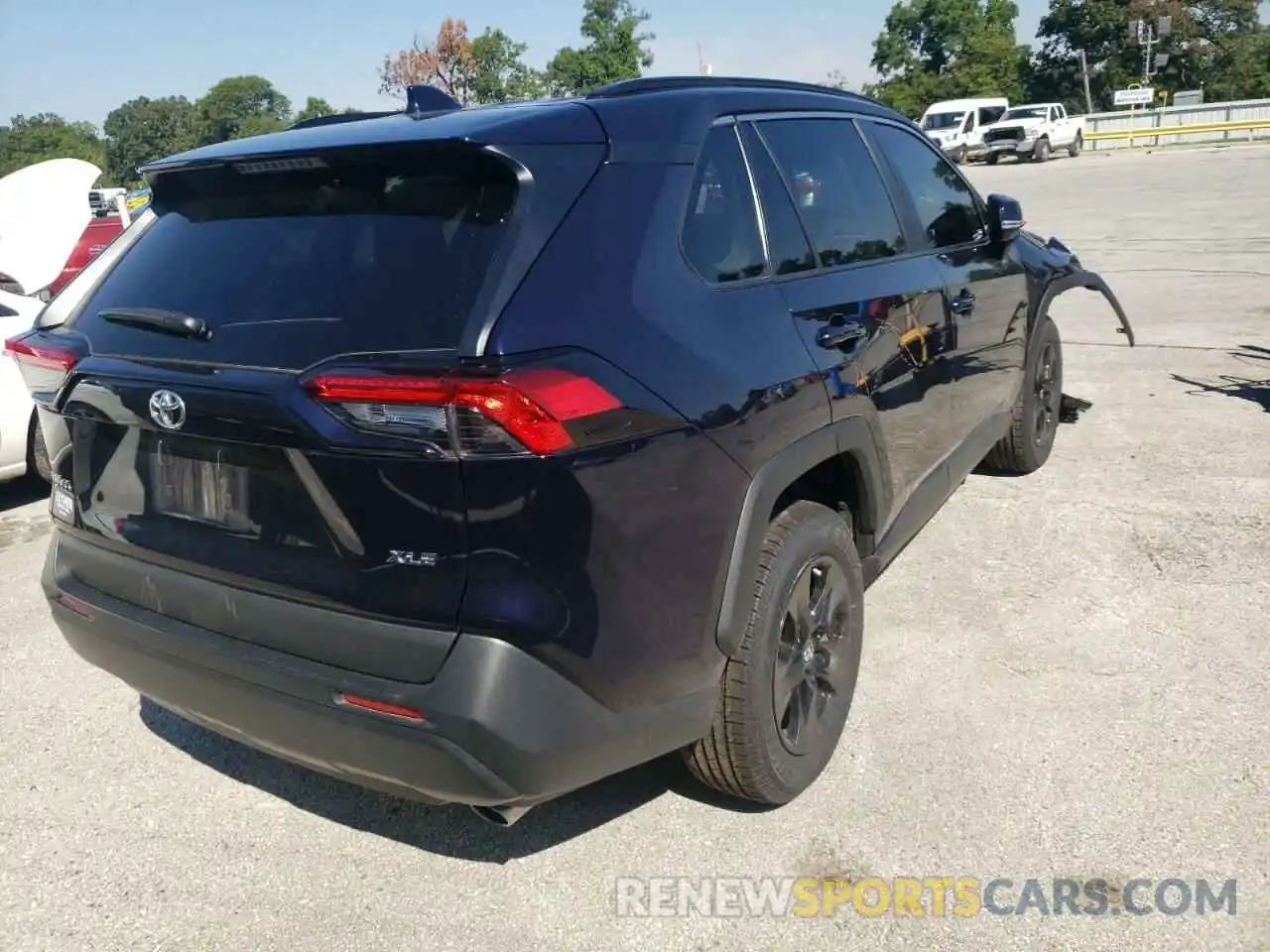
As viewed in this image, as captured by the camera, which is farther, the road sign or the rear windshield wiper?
the road sign

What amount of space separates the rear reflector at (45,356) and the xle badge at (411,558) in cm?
110

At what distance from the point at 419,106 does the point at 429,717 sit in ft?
5.48

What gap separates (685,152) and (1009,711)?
2.00 metres

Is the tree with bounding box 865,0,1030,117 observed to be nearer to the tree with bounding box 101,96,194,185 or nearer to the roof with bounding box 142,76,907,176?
the tree with bounding box 101,96,194,185

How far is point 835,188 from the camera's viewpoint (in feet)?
11.6

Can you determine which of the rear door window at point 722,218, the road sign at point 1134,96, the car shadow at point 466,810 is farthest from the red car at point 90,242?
the road sign at point 1134,96

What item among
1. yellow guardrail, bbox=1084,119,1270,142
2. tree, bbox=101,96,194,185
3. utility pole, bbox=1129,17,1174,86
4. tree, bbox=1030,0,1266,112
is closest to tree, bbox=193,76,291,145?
tree, bbox=101,96,194,185

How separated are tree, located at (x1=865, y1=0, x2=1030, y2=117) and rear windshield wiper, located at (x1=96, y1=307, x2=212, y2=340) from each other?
220ft

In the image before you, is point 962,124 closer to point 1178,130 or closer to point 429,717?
point 1178,130

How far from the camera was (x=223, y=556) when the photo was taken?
249 centimetres

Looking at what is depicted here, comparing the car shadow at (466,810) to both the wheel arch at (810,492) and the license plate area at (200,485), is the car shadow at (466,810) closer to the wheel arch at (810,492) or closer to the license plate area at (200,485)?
the wheel arch at (810,492)

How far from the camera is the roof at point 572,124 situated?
96.1 inches

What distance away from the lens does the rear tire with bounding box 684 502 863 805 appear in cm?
278

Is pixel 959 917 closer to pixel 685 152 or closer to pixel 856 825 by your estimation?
pixel 856 825
